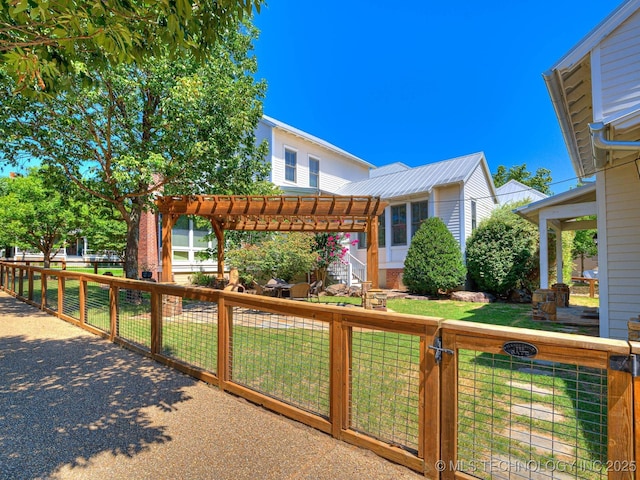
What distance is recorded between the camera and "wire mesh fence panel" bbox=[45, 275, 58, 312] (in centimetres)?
784

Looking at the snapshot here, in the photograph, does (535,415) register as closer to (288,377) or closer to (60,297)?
(288,377)

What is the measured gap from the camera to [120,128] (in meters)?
9.16

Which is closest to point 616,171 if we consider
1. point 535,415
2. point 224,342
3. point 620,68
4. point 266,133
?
point 620,68

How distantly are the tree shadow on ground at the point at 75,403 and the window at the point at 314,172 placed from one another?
1493 centimetres

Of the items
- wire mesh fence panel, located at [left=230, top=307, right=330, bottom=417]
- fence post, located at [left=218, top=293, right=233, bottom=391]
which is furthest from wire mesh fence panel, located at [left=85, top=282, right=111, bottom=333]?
fence post, located at [left=218, top=293, right=233, bottom=391]

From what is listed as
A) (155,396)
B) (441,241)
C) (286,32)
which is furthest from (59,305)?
(286,32)

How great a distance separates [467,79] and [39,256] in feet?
106

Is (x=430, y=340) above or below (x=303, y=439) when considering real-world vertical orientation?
above

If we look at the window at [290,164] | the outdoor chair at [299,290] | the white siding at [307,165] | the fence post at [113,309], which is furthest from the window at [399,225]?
the fence post at [113,309]

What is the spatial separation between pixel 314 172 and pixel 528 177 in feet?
87.2

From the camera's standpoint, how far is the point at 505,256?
39.0 feet

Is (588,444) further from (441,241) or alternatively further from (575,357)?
(441,241)

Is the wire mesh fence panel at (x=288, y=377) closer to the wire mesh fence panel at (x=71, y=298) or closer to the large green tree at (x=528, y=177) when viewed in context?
the wire mesh fence panel at (x=71, y=298)

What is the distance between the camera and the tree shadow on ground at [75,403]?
242 centimetres
